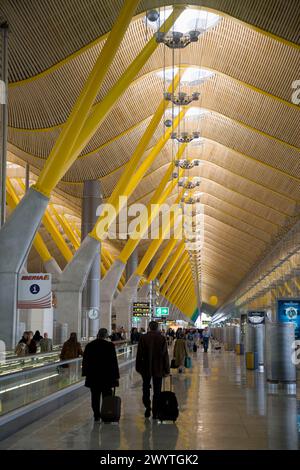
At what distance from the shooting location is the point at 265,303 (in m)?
46.6

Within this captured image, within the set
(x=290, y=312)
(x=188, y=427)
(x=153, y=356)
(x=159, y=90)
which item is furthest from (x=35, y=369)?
(x=159, y=90)

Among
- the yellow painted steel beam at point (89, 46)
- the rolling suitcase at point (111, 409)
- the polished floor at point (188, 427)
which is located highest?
the yellow painted steel beam at point (89, 46)

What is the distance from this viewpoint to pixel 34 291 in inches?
595

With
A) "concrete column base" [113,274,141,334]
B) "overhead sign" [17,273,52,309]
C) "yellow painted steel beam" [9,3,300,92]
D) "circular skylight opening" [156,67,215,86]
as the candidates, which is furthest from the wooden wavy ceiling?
"concrete column base" [113,274,141,334]

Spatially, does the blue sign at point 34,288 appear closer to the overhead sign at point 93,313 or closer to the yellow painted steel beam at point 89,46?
the yellow painted steel beam at point 89,46

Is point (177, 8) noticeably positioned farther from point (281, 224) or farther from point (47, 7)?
point (281, 224)

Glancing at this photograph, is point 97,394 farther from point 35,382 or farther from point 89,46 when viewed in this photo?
point 89,46

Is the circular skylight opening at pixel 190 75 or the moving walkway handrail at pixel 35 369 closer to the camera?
the moving walkway handrail at pixel 35 369

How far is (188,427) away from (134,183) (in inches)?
897

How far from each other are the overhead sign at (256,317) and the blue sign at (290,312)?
10080 millimetres

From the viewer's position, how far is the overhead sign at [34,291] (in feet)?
47.5

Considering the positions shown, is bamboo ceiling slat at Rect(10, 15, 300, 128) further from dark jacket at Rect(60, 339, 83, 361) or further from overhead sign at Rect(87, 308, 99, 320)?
dark jacket at Rect(60, 339, 83, 361)

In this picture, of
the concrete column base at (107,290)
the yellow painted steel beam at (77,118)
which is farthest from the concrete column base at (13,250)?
the concrete column base at (107,290)

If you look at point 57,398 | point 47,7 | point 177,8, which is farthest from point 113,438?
point 177,8
